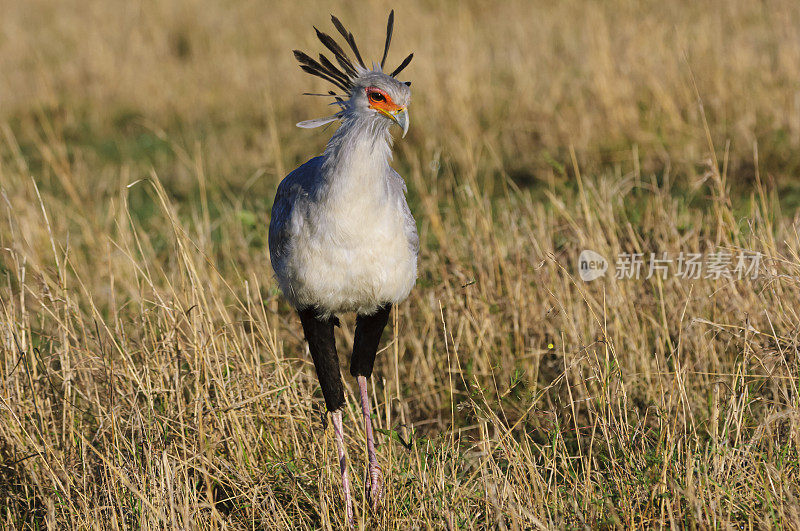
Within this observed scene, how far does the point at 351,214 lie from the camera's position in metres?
2.44

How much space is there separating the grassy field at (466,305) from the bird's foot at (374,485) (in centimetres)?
6

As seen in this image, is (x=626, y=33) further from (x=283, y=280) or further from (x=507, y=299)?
(x=283, y=280)

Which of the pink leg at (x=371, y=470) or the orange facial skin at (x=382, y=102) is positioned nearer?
the orange facial skin at (x=382, y=102)

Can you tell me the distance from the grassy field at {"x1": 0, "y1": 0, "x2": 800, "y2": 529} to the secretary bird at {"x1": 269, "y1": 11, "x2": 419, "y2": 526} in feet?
1.05

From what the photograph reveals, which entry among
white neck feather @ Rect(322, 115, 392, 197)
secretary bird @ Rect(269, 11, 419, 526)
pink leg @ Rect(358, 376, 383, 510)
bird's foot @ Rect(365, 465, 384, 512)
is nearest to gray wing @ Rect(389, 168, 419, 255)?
secretary bird @ Rect(269, 11, 419, 526)

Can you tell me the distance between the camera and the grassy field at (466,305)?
2689 millimetres

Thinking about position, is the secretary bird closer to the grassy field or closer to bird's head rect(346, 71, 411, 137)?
bird's head rect(346, 71, 411, 137)

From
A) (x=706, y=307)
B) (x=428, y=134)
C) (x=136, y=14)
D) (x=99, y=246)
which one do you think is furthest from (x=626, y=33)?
(x=136, y=14)

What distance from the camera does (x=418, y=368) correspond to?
12.9 ft

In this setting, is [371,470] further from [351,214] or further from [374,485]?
[351,214]

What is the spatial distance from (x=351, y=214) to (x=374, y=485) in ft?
3.47

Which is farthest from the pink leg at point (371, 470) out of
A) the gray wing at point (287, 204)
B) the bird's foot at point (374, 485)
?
the gray wing at point (287, 204)

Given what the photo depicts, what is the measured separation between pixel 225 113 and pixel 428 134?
3.13 metres

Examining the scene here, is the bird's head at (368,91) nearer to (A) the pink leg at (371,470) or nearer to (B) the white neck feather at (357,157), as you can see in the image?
(B) the white neck feather at (357,157)
